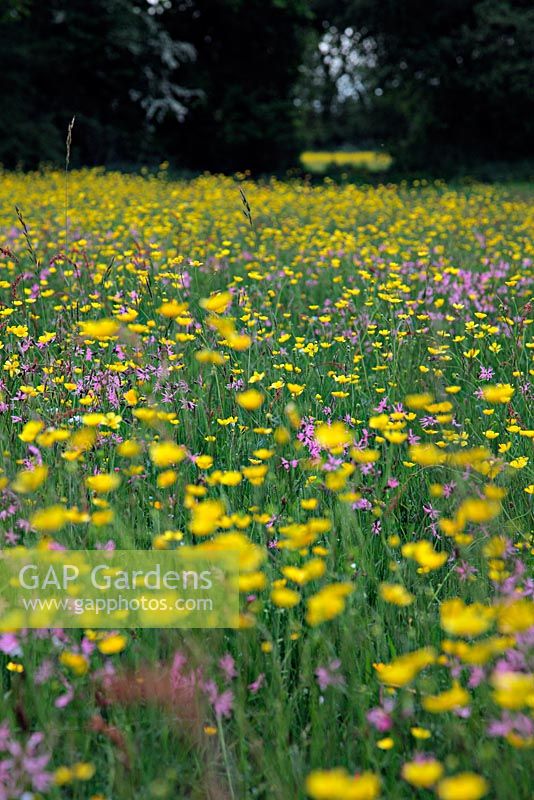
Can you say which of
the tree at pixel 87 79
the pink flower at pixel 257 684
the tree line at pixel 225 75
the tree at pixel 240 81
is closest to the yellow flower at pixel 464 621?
the pink flower at pixel 257 684

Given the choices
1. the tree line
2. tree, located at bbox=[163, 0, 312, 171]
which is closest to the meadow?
→ the tree line

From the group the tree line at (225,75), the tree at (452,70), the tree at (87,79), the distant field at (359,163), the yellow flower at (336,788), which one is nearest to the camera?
the yellow flower at (336,788)

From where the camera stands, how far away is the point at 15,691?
1.74 m

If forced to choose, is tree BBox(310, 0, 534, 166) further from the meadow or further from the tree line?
the meadow

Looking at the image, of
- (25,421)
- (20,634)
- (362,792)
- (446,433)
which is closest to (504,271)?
(446,433)

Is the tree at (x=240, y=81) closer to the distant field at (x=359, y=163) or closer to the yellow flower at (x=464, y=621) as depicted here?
the distant field at (x=359, y=163)

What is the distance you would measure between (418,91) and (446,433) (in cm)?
1956

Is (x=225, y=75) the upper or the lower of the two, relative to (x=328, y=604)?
upper

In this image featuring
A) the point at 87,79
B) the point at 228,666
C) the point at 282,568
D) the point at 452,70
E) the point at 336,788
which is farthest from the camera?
the point at 452,70

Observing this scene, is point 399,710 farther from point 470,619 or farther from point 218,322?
point 218,322

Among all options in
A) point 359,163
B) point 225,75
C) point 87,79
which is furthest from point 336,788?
point 359,163

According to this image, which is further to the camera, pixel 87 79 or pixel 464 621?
pixel 87 79

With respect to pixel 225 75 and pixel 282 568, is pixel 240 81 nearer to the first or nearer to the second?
pixel 225 75

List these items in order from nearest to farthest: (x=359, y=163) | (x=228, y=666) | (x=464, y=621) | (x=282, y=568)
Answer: (x=464, y=621) < (x=228, y=666) < (x=282, y=568) < (x=359, y=163)
